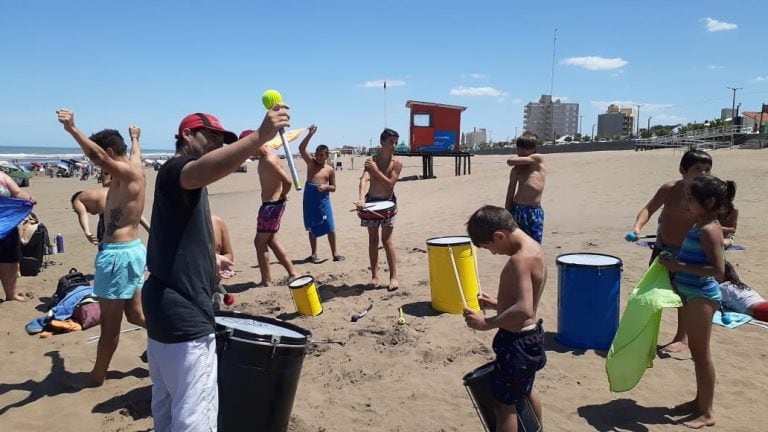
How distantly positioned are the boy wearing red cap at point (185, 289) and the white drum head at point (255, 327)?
334 mm

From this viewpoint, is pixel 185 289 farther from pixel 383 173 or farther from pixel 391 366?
pixel 383 173

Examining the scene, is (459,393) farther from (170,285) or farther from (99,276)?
(99,276)

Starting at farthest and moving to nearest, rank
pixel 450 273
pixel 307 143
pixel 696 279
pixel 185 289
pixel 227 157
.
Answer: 1. pixel 307 143
2. pixel 450 273
3. pixel 696 279
4. pixel 185 289
5. pixel 227 157

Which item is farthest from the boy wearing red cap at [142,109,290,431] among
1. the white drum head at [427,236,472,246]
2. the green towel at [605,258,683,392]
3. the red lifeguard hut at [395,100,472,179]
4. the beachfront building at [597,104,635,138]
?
the beachfront building at [597,104,635,138]

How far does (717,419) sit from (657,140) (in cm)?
4363

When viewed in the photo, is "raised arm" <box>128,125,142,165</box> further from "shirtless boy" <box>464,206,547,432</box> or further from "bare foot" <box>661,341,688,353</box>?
"bare foot" <box>661,341,688,353</box>

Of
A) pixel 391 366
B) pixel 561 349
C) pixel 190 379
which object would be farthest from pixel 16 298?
pixel 561 349

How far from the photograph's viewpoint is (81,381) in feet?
13.5

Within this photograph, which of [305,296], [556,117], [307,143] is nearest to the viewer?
[305,296]

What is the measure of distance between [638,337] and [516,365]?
1247 mm

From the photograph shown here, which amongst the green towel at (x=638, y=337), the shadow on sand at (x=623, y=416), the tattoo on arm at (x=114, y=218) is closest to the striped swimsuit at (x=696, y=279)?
the green towel at (x=638, y=337)

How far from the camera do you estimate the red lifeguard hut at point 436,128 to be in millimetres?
24969

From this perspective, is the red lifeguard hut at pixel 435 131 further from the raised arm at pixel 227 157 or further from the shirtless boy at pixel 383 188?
the raised arm at pixel 227 157

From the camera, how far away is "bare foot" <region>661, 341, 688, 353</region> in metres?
4.45
